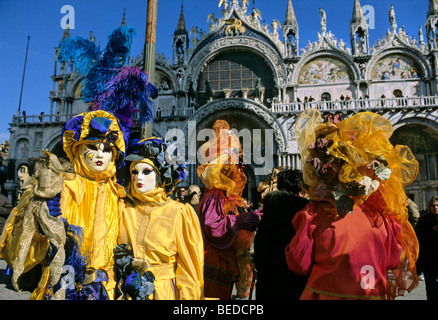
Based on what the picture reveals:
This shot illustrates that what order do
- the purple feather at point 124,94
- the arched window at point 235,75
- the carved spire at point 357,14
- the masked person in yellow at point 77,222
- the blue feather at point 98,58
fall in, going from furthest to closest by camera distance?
1. the arched window at point 235,75
2. the carved spire at point 357,14
3. the blue feather at point 98,58
4. the purple feather at point 124,94
5. the masked person in yellow at point 77,222

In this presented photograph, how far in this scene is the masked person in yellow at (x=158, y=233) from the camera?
221 centimetres

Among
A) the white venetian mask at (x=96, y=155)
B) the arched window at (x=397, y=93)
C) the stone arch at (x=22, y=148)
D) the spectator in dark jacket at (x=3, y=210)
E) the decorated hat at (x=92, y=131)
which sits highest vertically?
the arched window at (x=397, y=93)

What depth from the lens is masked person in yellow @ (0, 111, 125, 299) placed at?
1839 mm

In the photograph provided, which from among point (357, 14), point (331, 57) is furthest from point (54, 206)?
point (357, 14)

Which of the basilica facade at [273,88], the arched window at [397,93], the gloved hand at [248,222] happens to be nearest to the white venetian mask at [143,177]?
the gloved hand at [248,222]

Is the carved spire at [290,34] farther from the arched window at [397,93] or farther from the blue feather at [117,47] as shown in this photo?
the blue feather at [117,47]

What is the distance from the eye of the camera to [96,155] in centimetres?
233

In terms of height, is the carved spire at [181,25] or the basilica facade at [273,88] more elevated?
the carved spire at [181,25]

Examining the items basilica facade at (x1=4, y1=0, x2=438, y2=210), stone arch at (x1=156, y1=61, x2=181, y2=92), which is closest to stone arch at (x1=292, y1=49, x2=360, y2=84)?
basilica facade at (x1=4, y1=0, x2=438, y2=210)

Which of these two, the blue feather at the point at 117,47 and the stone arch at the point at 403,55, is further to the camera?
the stone arch at the point at 403,55

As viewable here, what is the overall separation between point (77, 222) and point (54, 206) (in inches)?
12.2

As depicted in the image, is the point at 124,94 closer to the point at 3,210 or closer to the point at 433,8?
the point at 3,210
